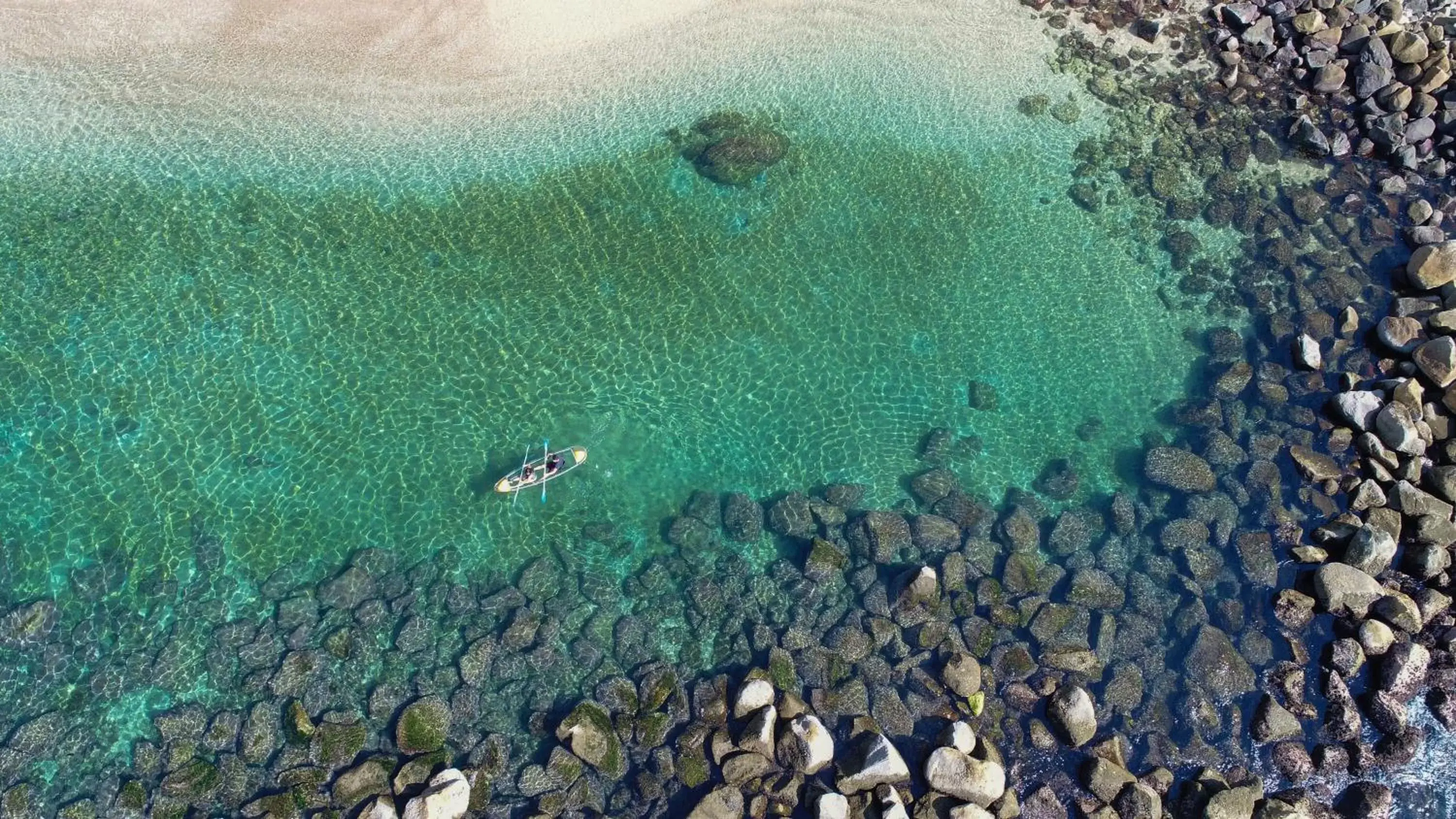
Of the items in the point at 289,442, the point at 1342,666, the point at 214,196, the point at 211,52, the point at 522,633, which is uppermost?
the point at 211,52

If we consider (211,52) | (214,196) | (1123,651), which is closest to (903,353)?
(1123,651)

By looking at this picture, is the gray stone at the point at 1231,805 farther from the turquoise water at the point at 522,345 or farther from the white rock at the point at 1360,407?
the white rock at the point at 1360,407

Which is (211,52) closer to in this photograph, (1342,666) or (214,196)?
(214,196)

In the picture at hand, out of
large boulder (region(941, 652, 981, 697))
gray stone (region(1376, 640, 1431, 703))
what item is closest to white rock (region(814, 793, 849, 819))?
large boulder (region(941, 652, 981, 697))

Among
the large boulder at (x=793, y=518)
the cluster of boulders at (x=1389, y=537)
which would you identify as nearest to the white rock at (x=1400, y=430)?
the cluster of boulders at (x=1389, y=537)

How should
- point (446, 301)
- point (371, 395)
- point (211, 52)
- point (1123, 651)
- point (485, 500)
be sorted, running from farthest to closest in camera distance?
point (211, 52) < point (446, 301) < point (371, 395) < point (485, 500) < point (1123, 651)

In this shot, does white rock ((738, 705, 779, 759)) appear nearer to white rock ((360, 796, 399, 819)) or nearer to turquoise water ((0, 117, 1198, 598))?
turquoise water ((0, 117, 1198, 598))

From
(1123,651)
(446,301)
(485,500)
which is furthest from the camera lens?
(446,301)

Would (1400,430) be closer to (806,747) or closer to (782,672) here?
(782,672)
